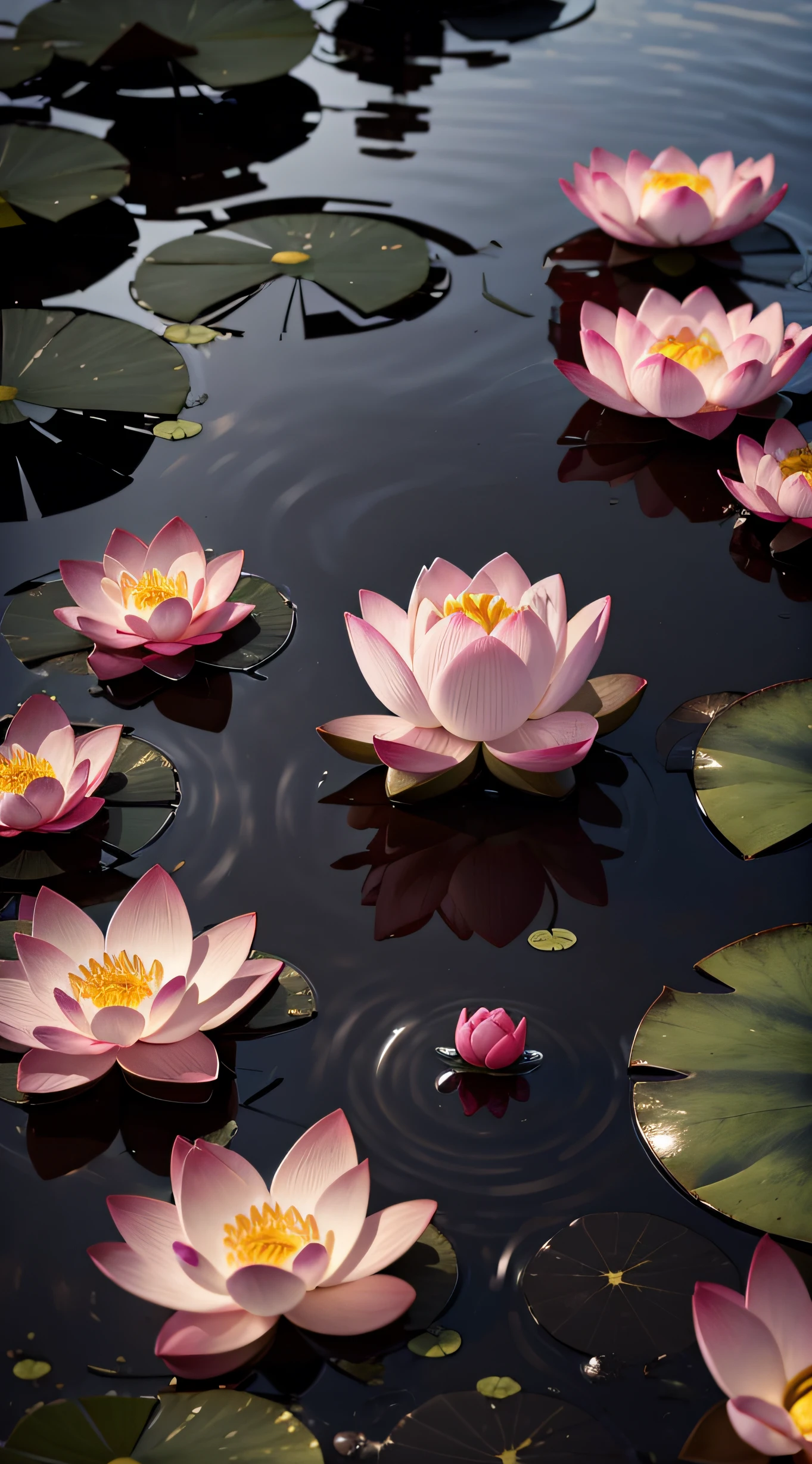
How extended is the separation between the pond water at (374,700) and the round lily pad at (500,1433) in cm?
2

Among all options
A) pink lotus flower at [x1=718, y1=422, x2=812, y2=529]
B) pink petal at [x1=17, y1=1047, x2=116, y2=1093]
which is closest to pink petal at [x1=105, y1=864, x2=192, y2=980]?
pink petal at [x1=17, y1=1047, x2=116, y2=1093]

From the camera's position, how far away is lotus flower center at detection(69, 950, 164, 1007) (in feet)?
4.63

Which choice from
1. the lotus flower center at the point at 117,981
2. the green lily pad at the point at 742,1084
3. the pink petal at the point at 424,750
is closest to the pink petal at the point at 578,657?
the pink petal at the point at 424,750

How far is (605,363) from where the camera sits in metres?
2.41

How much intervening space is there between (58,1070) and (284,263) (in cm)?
214

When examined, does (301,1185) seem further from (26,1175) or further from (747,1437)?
(747,1437)

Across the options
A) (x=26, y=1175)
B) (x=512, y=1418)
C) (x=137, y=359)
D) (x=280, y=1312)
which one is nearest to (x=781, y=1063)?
(x=512, y=1418)

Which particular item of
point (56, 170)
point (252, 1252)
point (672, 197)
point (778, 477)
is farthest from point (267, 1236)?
point (56, 170)

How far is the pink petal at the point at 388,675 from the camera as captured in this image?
166 cm

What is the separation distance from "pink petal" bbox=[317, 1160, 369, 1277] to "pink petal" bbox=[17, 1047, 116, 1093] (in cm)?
35

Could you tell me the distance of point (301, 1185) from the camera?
1203mm

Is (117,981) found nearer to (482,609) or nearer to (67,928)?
(67,928)

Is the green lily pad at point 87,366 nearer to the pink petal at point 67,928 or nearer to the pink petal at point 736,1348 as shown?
the pink petal at point 67,928

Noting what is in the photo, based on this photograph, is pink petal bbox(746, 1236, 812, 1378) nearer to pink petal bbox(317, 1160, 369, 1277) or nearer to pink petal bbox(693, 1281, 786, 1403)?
pink petal bbox(693, 1281, 786, 1403)
